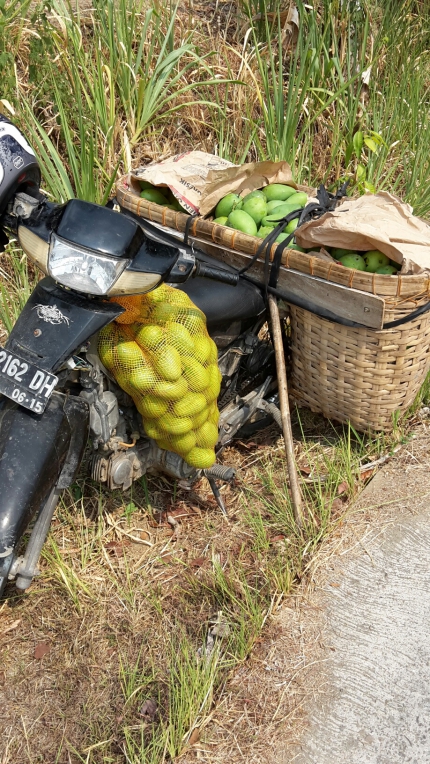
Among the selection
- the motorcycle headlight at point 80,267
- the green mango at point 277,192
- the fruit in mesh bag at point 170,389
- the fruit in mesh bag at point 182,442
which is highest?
the motorcycle headlight at point 80,267

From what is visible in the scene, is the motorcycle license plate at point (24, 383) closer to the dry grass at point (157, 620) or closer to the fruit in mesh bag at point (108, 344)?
the fruit in mesh bag at point (108, 344)

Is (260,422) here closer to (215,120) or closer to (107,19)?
(215,120)

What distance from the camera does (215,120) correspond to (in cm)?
359

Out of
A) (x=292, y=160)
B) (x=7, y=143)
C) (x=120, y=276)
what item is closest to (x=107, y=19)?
(x=292, y=160)

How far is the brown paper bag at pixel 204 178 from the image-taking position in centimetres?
246

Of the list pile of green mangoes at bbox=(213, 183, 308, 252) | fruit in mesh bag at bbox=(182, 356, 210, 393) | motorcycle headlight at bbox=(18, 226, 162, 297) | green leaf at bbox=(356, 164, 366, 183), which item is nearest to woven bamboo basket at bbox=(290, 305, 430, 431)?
pile of green mangoes at bbox=(213, 183, 308, 252)

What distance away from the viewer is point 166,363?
1.87m

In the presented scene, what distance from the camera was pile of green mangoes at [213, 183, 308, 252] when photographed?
2.36 meters

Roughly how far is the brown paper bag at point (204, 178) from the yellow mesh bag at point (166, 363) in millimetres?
599

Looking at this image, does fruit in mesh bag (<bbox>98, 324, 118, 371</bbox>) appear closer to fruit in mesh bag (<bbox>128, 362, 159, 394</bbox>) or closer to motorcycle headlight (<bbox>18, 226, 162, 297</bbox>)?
fruit in mesh bag (<bbox>128, 362, 159, 394</bbox>)

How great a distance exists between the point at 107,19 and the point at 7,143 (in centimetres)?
190

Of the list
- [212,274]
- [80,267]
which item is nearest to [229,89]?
[212,274]

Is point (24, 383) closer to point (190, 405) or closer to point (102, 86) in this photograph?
point (190, 405)

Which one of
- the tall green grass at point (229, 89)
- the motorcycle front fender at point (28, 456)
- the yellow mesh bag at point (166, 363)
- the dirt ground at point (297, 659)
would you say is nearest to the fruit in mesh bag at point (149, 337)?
the yellow mesh bag at point (166, 363)
